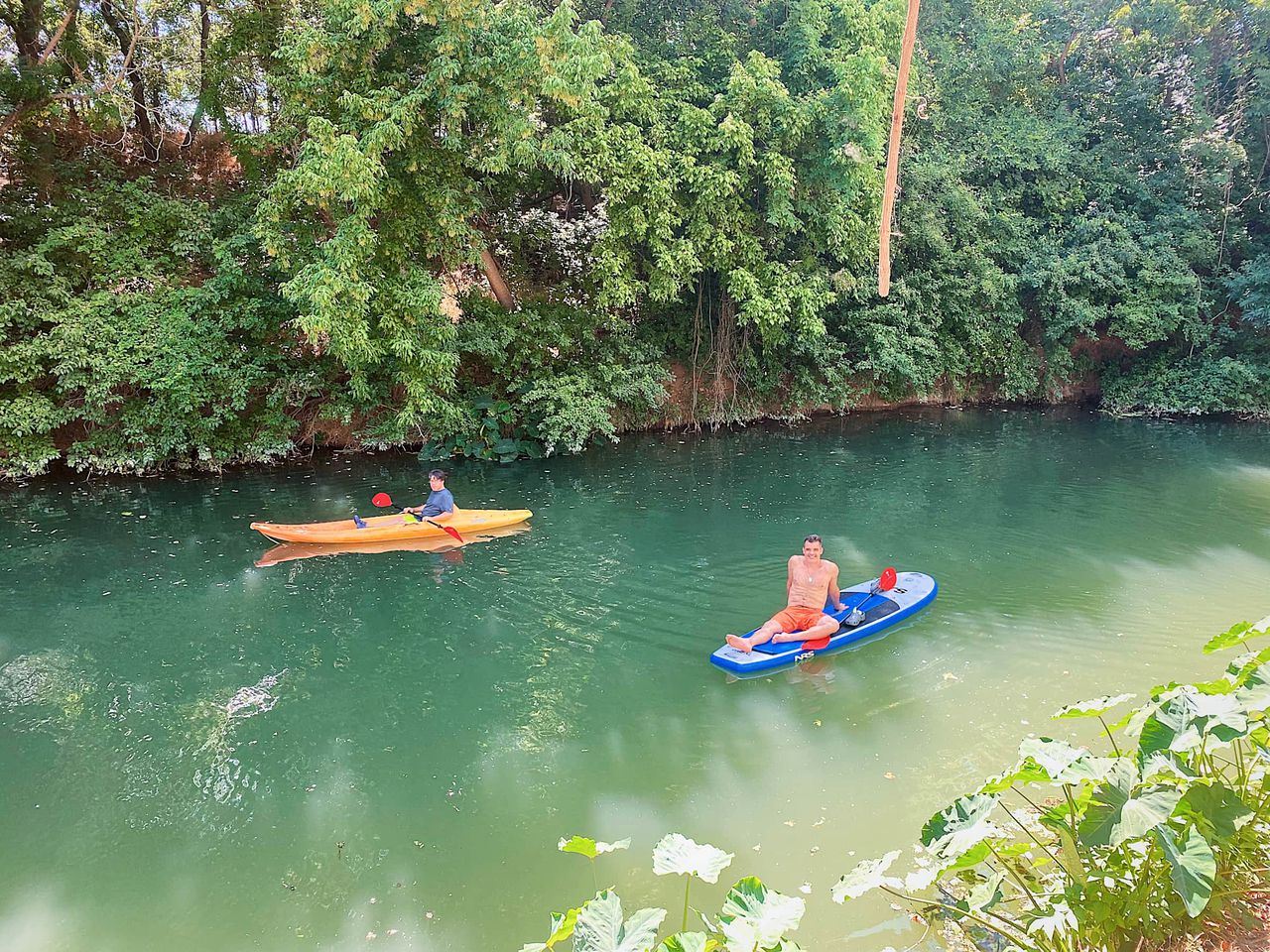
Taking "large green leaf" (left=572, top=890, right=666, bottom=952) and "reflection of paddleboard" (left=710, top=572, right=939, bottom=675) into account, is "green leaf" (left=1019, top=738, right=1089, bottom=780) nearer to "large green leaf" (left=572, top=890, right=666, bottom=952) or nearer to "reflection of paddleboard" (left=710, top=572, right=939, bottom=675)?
"large green leaf" (left=572, top=890, right=666, bottom=952)

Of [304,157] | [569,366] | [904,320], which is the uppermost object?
[304,157]

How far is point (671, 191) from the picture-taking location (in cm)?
1150

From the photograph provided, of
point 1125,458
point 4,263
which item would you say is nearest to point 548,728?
point 4,263

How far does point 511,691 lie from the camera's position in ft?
18.2

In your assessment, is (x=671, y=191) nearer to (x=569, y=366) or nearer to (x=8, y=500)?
(x=569, y=366)

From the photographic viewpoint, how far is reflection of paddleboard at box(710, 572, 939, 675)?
5.66 meters

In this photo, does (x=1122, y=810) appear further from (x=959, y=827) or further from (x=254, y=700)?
(x=254, y=700)

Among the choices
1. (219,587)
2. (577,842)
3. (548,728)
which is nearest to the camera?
(577,842)

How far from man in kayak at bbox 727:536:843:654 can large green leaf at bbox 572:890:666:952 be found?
360cm

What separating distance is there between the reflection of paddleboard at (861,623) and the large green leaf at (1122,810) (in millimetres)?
3201

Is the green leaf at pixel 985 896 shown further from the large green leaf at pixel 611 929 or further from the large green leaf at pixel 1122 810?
the large green leaf at pixel 611 929

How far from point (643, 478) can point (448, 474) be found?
2989 millimetres

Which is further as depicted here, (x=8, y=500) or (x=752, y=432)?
(x=752, y=432)

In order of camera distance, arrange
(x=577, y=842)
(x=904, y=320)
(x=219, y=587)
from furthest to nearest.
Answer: (x=904, y=320) < (x=219, y=587) < (x=577, y=842)
